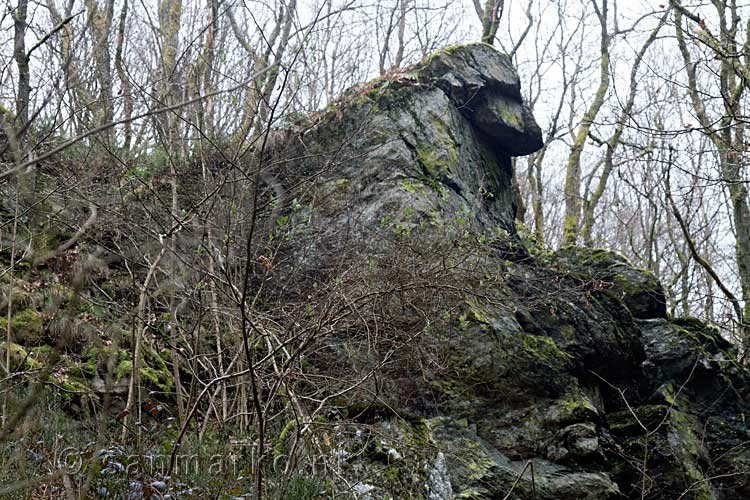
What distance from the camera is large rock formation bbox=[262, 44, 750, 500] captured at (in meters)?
5.05

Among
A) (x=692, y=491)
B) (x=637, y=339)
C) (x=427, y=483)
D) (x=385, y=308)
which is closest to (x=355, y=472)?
(x=427, y=483)

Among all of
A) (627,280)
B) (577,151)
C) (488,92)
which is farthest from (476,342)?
(577,151)

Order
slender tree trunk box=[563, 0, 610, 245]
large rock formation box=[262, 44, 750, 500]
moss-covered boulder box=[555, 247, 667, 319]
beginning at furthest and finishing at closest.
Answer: slender tree trunk box=[563, 0, 610, 245] < moss-covered boulder box=[555, 247, 667, 319] < large rock formation box=[262, 44, 750, 500]

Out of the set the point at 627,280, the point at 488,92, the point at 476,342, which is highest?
the point at 488,92

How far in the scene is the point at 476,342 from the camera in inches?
243

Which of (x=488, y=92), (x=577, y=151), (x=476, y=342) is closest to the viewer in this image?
(x=476, y=342)

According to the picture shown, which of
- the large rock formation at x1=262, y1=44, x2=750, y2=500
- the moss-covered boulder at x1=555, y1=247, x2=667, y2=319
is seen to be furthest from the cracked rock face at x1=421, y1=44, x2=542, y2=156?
the moss-covered boulder at x1=555, y1=247, x2=667, y2=319

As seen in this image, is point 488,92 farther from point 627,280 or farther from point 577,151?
point 577,151

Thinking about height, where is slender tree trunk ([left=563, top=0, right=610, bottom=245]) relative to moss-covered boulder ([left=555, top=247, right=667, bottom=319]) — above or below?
above

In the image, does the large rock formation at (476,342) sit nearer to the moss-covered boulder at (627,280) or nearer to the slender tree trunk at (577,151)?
the moss-covered boulder at (627,280)

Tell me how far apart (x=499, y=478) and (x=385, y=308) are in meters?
1.79

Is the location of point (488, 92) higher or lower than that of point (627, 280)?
higher

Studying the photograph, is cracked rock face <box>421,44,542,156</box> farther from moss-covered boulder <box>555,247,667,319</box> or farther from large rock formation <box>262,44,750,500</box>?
moss-covered boulder <box>555,247,667,319</box>

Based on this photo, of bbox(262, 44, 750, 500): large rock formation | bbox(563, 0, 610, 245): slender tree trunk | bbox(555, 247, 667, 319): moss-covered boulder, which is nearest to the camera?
bbox(262, 44, 750, 500): large rock formation
